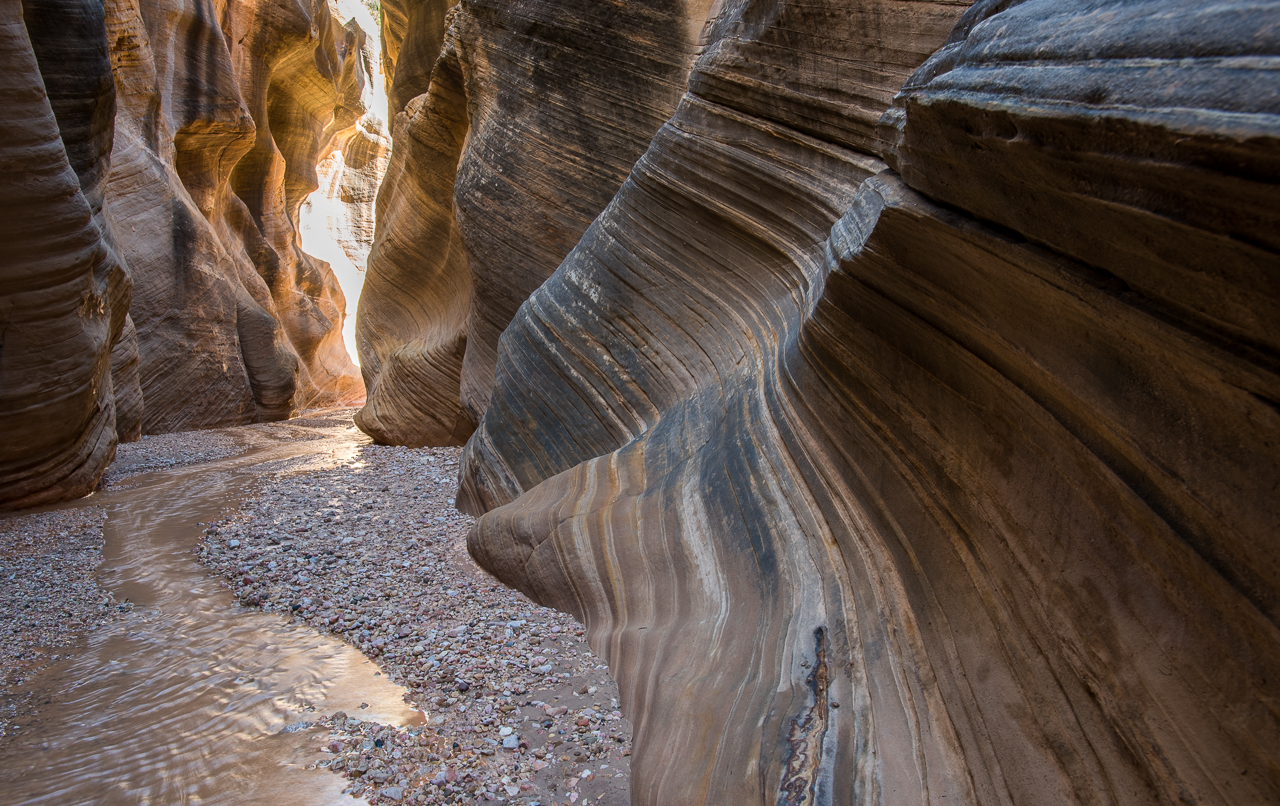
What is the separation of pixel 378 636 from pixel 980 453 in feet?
9.26

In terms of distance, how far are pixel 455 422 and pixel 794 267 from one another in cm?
669

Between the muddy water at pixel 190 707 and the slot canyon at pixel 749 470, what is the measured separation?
21 millimetres

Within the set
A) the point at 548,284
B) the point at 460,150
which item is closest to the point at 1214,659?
the point at 548,284

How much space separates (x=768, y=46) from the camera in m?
3.85

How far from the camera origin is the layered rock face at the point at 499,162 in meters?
6.65

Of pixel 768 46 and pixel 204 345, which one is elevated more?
pixel 768 46

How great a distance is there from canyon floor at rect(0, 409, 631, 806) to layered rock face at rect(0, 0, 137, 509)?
0.70 metres

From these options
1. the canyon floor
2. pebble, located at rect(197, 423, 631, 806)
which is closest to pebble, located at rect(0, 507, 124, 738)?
the canyon floor

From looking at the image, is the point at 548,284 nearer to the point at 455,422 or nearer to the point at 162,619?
the point at 162,619

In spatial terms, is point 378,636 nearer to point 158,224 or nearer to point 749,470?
point 749,470

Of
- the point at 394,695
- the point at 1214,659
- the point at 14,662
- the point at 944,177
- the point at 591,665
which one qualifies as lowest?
the point at 14,662

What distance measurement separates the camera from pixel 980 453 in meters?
1.98

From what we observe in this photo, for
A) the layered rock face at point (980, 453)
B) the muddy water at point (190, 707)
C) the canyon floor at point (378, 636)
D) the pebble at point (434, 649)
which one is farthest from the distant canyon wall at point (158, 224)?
the layered rock face at point (980, 453)

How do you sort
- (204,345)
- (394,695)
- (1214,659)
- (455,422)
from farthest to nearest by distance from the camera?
(204,345) → (455,422) → (394,695) → (1214,659)
